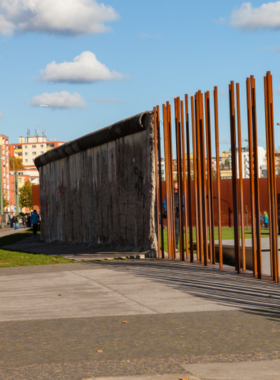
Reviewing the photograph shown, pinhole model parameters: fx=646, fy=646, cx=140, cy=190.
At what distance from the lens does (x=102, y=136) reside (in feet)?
58.5

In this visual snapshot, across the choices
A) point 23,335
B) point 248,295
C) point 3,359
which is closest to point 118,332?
point 23,335

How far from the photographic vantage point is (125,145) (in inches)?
647

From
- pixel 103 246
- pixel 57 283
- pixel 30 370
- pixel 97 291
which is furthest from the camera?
pixel 103 246

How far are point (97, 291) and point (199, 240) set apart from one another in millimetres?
3987

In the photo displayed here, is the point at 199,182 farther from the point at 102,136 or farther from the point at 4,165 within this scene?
the point at 4,165

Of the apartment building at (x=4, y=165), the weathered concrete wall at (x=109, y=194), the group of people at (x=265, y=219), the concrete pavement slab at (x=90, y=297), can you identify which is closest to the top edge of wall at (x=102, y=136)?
the weathered concrete wall at (x=109, y=194)

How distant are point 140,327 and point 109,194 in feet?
35.6

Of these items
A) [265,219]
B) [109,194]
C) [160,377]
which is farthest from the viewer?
[265,219]

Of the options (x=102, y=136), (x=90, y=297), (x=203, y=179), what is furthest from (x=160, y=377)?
(x=102, y=136)

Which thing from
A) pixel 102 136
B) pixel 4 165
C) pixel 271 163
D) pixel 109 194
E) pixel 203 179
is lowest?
pixel 109 194

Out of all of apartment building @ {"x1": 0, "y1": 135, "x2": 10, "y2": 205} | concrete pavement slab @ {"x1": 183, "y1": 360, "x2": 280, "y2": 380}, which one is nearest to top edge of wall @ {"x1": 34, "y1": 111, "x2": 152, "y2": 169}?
concrete pavement slab @ {"x1": 183, "y1": 360, "x2": 280, "y2": 380}

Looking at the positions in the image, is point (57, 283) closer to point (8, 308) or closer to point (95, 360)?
point (8, 308)

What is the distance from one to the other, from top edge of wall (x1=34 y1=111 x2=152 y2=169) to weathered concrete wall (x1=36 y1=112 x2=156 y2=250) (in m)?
0.12

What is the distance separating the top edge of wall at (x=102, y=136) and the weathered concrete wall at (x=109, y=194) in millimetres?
117
